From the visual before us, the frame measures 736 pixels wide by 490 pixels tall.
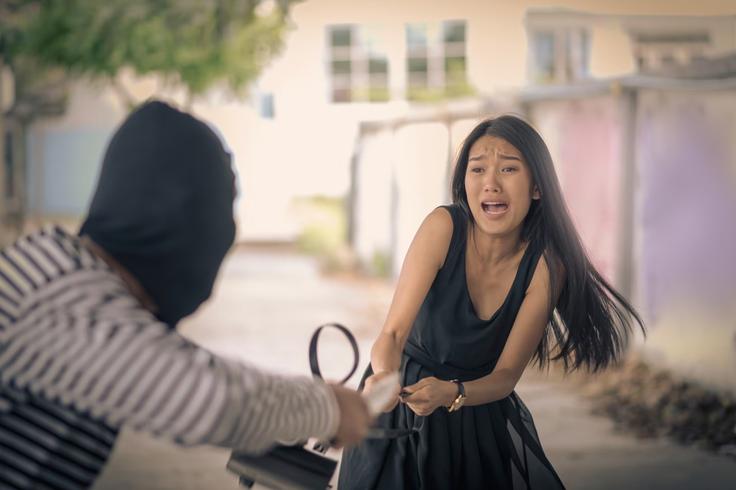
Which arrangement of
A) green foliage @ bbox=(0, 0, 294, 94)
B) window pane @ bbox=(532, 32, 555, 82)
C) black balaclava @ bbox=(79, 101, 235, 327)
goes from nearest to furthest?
black balaclava @ bbox=(79, 101, 235, 327) < green foliage @ bbox=(0, 0, 294, 94) < window pane @ bbox=(532, 32, 555, 82)

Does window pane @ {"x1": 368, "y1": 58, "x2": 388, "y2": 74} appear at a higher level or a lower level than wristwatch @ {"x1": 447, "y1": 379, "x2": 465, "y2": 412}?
higher

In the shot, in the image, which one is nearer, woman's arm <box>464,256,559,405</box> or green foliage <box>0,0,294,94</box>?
woman's arm <box>464,256,559,405</box>

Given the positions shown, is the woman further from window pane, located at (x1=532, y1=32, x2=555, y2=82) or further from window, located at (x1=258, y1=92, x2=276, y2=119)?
window, located at (x1=258, y1=92, x2=276, y2=119)

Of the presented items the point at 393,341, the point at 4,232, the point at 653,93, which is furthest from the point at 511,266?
the point at 4,232

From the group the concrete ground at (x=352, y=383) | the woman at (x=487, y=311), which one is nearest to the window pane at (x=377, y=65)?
the concrete ground at (x=352, y=383)

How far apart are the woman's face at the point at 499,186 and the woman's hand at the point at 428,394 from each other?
1.75ft

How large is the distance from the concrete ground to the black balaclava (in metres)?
3.66

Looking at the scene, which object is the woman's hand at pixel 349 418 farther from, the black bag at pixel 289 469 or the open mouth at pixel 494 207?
the open mouth at pixel 494 207

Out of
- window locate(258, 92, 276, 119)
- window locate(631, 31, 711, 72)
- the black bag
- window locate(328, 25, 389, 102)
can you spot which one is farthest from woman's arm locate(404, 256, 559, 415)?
window locate(258, 92, 276, 119)

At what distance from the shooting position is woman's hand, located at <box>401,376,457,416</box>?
2879 millimetres

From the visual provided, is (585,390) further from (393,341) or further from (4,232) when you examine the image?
(4,232)

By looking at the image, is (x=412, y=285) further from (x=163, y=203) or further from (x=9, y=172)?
(x=9, y=172)

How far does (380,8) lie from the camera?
81.4 feet

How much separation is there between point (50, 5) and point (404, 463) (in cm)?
1527
